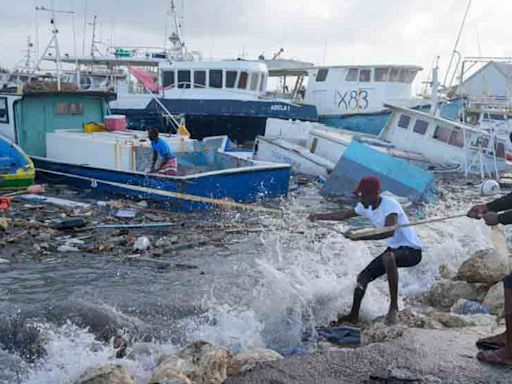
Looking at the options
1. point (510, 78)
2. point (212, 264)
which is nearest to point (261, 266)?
point (212, 264)

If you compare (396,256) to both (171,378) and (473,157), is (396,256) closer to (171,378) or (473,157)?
(171,378)

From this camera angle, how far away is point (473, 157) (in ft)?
63.8

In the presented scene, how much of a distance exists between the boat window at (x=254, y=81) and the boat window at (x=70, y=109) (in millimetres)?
9917

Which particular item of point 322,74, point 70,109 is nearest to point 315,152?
point 70,109

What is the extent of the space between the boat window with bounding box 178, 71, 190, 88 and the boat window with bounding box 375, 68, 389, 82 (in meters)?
7.82

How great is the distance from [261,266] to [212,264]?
33.9 inches

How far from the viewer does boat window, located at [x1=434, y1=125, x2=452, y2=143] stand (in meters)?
19.7

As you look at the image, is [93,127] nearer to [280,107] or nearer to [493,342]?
[280,107]

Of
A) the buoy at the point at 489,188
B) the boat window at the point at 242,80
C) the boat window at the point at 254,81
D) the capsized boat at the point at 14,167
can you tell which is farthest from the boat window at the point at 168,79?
the buoy at the point at 489,188

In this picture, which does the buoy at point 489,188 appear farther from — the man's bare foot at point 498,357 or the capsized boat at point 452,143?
the man's bare foot at point 498,357

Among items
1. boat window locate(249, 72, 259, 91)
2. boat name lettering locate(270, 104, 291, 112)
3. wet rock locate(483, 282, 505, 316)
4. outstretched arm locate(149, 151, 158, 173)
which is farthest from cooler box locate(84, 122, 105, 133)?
wet rock locate(483, 282, 505, 316)

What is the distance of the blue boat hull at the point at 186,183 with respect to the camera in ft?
41.0

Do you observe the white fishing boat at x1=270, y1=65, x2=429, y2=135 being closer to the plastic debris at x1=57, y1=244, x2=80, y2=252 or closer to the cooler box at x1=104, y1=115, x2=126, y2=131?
the cooler box at x1=104, y1=115, x2=126, y2=131

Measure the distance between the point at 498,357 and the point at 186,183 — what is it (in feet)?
27.9
